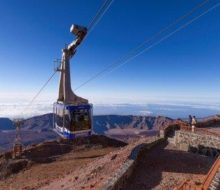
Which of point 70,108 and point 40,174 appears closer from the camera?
point 70,108

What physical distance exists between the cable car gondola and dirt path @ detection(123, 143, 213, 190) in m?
5.51

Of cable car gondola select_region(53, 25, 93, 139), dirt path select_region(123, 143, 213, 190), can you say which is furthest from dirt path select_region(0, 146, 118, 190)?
dirt path select_region(123, 143, 213, 190)

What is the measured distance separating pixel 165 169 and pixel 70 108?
27.8 ft

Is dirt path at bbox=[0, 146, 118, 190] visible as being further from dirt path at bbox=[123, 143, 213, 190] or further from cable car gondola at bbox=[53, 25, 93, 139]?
dirt path at bbox=[123, 143, 213, 190]

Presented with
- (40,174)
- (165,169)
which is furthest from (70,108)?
(40,174)

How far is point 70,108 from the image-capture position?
18.7m

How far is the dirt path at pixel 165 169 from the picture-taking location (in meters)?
14.2

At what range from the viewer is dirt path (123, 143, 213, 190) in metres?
14.2

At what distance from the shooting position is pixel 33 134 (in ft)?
625

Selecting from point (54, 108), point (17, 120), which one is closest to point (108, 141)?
point (17, 120)

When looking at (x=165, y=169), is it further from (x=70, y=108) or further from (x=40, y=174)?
(x=40, y=174)

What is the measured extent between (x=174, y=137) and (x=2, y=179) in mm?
20465

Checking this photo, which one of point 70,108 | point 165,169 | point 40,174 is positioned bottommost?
point 40,174

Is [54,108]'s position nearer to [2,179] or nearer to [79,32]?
[79,32]
